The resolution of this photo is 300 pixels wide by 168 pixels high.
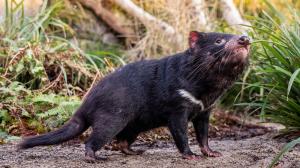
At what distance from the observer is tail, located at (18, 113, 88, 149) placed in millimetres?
3631

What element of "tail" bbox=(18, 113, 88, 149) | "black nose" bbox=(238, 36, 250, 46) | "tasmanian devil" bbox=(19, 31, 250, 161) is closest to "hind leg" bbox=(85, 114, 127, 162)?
"tasmanian devil" bbox=(19, 31, 250, 161)

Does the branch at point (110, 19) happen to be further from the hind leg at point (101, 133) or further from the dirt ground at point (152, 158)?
the hind leg at point (101, 133)

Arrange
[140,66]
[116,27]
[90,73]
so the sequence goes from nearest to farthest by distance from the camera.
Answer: [140,66]
[90,73]
[116,27]

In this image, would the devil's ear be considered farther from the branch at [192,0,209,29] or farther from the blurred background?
the branch at [192,0,209,29]

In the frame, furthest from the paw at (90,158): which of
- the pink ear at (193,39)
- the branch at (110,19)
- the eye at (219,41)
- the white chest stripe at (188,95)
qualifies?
the branch at (110,19)

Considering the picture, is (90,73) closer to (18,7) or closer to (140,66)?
(18,7)

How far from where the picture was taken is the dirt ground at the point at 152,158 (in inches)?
138

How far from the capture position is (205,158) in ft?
12.4

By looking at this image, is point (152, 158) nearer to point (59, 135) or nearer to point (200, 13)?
point (59, 135)

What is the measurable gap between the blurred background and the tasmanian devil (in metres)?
0.45

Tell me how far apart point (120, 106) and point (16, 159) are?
737 millimetres

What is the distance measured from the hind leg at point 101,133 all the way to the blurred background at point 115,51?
3.62ft

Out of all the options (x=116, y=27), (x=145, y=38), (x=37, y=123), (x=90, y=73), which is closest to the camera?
(x=37, y=123)

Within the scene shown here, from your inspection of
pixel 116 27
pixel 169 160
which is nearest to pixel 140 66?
pixel 169 160
